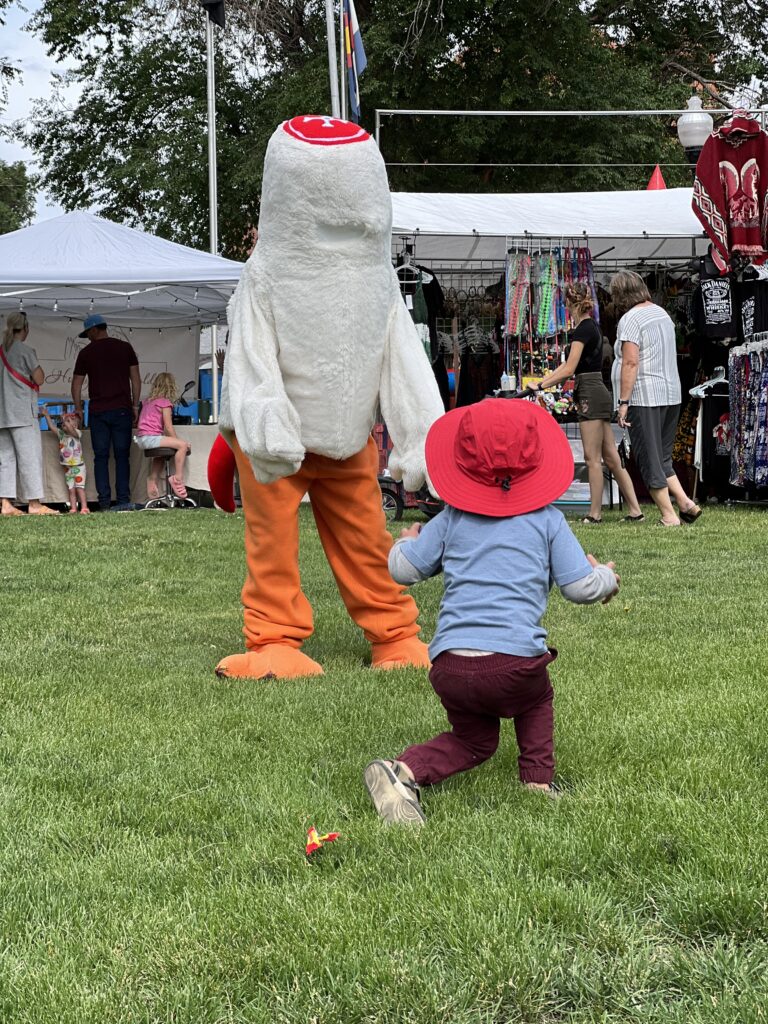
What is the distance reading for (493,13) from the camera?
22.4 meters

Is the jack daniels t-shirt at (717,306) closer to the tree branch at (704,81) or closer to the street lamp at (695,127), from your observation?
the street lamp at (695,127)

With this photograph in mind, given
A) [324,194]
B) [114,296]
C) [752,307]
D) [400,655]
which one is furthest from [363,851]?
[114,296]

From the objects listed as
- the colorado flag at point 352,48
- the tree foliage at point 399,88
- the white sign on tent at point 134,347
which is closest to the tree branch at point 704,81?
the tree foliage at point 399,88

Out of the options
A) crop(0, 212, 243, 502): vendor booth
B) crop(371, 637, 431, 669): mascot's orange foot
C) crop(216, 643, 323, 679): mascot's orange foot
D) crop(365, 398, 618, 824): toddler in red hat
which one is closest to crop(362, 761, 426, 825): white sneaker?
crop(365, 398, 618, 824): toddler in red hat

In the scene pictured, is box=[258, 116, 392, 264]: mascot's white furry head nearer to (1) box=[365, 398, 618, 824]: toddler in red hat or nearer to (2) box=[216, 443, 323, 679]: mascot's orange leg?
(2) box=[216, 443, 323, 679]: mascot's orange leg

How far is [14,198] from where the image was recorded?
1854 inches

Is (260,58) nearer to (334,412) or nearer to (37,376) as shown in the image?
(37,376)

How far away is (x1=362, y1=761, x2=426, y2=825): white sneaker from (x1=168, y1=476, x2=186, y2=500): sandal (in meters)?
10.3

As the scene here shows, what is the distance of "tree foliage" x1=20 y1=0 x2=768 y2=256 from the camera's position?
73.0 ft

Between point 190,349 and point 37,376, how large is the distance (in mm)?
3881

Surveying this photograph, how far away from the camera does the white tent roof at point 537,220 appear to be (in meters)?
10.9

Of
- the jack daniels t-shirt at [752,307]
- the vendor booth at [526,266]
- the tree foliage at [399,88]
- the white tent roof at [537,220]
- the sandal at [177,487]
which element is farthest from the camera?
the tree foliage at [399,88]

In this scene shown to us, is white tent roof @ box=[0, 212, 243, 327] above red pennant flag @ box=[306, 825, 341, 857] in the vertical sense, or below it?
above

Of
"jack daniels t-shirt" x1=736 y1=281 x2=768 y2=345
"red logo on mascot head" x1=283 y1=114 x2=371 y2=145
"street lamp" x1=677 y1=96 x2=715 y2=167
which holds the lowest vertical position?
"jack daniels t-shirt" x1=736 y1=281 x2=768 y2=345
